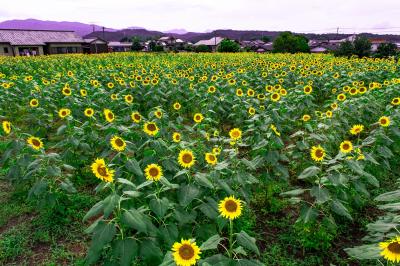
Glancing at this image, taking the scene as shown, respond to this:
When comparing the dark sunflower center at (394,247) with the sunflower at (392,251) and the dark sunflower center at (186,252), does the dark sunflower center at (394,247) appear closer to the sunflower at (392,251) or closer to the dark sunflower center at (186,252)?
the sunflower at (392,251)

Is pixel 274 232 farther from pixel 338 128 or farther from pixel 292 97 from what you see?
pixel 292 97

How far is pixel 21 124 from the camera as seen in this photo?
345 inches

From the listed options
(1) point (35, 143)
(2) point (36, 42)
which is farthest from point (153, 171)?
(2) point (36, 42)

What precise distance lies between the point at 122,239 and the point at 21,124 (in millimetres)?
7772

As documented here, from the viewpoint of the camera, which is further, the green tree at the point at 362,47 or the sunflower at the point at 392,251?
the green tree at the point at 362,47

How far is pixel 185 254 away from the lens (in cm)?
198

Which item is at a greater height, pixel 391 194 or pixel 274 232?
pixel 391 194

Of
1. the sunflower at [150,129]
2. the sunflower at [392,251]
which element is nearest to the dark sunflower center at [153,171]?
the sunflower at [150,129]

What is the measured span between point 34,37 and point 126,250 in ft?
200

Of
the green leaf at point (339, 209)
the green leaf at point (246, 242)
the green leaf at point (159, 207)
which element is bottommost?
the green leaf at point (339, 209)

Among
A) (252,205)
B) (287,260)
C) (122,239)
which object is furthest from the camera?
(252,205)

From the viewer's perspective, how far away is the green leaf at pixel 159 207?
2.54 m

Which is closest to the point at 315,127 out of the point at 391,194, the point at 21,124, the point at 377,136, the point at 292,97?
Answer: the point at 377,136

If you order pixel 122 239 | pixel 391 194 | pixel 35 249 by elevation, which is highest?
pixel 391 194
